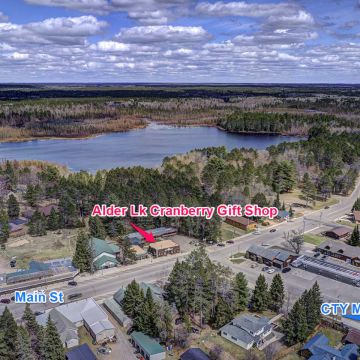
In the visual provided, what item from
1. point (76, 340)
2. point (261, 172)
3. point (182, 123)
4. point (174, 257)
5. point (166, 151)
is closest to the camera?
point (76, 340)

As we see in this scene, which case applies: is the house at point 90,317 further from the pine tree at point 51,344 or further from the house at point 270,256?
the house at point 270,256

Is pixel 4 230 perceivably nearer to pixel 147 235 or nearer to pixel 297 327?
pixel 147 235

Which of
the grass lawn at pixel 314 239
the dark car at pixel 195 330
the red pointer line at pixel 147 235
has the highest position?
the red pointer line at pixel 147 235

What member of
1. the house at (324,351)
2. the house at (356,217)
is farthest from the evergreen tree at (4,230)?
the house at (356,217)

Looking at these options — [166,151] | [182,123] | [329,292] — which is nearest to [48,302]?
[329,292]

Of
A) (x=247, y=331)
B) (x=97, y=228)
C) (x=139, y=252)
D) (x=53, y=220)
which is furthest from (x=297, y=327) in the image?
(x=53, y=220)

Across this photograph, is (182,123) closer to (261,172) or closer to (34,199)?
(261,172)
